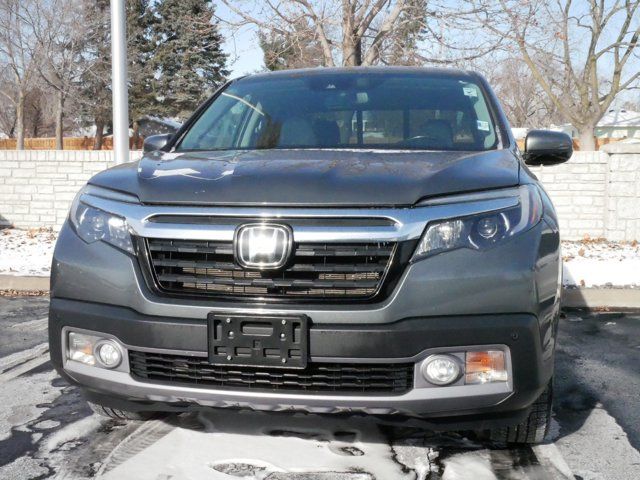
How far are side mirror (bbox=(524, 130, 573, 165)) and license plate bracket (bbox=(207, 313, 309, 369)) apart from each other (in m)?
1.96

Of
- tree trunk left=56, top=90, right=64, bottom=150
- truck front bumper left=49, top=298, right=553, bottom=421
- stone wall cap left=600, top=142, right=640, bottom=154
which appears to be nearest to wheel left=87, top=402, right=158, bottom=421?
truck front bumper left=49, top=298, right=553, bottom=421

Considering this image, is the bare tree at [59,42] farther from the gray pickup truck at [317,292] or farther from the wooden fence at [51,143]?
the gray pickup truck at [317,292]

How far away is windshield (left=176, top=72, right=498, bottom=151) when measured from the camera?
3.65m

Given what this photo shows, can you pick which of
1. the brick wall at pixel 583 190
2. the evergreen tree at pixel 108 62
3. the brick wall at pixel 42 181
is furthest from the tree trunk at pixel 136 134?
the brick wall at pixel 583 190

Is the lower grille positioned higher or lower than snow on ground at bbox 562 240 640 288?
higher

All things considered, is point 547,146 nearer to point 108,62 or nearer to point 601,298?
point 601,298

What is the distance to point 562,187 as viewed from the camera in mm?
11023

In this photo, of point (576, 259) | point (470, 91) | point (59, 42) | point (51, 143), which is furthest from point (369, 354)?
point (51, 143)

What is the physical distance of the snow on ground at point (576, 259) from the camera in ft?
24.9

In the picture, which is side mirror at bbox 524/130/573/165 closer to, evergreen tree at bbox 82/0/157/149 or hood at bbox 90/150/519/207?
hood at bbox 90/150/519/207

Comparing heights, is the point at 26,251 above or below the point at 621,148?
below

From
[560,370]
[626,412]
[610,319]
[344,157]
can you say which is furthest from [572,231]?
[344,157]

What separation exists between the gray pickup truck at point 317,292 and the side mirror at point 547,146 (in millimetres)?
1056

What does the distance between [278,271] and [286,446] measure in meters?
0.94
